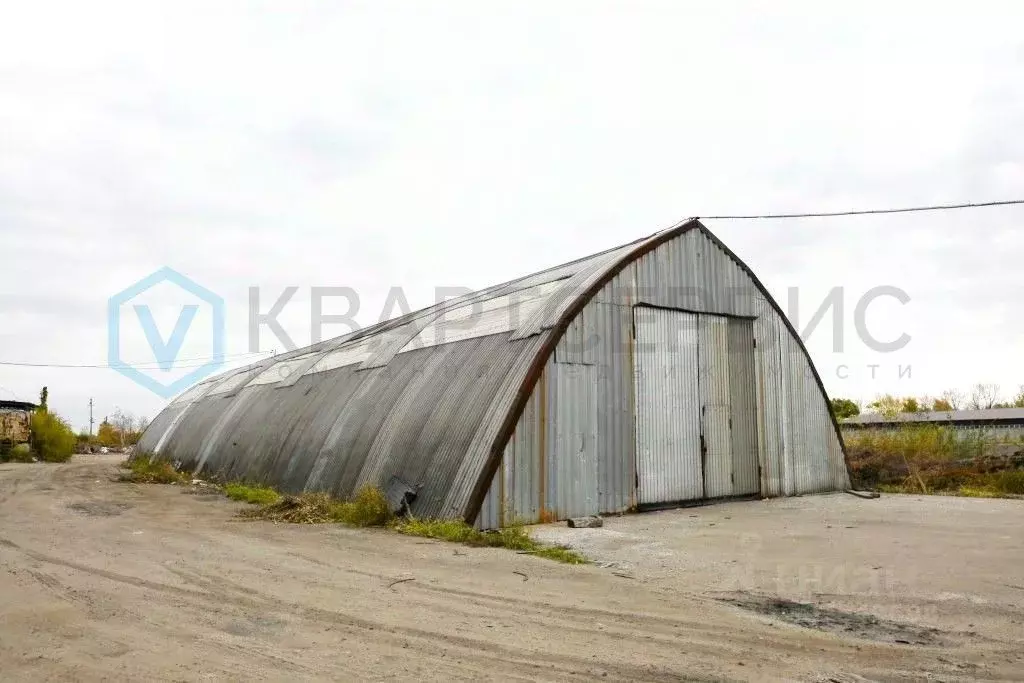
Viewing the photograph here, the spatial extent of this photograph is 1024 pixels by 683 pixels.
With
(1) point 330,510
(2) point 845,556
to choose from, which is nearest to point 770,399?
(2) point 845,556

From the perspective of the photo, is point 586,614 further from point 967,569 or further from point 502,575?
point 967,569

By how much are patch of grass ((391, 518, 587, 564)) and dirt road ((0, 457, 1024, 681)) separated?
14.4 inches

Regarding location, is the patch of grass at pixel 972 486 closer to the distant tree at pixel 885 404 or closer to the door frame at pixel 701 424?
the door frame at pixel 701 424

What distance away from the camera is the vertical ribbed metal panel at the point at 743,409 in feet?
50.5

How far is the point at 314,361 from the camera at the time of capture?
2334 centimetres

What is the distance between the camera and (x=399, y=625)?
5.76 m

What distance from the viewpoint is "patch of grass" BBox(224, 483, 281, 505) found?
1588 cm

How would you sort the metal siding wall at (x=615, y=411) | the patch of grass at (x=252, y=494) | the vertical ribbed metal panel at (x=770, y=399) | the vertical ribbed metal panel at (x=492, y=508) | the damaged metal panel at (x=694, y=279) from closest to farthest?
the vertical ribbed metal panel at (x=492, y=508) < the metal siding wall at (x=615, y=411) < the damaged metal panel at (x=694, y=279) < the vertical ribbed metal panel at (x=770, y=399) < the patch of grass at (x=252, y=494)

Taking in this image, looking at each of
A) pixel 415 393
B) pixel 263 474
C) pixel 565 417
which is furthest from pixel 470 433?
pixel 263 474

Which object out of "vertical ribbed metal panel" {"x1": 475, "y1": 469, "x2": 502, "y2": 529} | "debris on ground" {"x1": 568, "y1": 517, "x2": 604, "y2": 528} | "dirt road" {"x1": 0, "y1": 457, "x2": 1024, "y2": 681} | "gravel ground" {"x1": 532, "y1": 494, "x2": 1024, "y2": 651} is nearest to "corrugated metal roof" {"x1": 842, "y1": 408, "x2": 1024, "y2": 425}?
"gravel ground" {"x1": 532, "y1": 494, "x2": 1024, "y2": 651}

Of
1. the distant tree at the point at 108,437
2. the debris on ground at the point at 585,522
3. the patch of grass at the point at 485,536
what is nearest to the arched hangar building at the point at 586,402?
the patch of grass at the point at 485,536

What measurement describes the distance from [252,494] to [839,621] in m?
14.1

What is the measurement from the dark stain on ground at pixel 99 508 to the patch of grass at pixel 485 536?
22.2 feet

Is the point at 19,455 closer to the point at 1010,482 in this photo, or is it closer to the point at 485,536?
the point at 485,536
